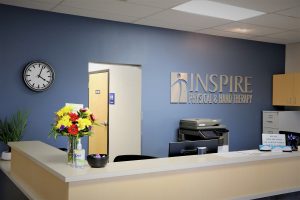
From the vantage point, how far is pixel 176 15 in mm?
4180

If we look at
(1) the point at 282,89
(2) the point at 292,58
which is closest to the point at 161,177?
(1) the point at 282,89

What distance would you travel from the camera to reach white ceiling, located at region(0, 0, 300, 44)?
12.0 feet

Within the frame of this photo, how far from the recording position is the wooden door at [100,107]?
528 cm

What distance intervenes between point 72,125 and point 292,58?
17.3 ft

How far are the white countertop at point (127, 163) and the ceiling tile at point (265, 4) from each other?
5.37 ft

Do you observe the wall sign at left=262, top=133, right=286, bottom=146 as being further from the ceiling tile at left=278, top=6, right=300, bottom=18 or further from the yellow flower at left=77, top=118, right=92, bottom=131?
the ceiling tile at left=278, top=6, right=300, bottom=18

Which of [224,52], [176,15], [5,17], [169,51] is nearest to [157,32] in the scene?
[169,51]

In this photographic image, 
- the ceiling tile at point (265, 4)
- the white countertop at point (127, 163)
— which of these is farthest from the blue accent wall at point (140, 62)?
the ceiling tile at point (265, 4)

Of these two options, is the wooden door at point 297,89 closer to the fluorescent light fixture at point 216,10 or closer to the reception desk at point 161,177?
the fluorescent light fixture at point 216,10

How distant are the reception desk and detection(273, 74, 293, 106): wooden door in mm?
3298

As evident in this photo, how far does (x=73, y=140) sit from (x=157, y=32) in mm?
3077

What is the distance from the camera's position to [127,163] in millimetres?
2139

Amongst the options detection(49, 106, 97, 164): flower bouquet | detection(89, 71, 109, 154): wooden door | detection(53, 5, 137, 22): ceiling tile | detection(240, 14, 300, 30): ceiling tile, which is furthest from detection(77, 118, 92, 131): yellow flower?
detection(89, 71, 109, 154): wooden door

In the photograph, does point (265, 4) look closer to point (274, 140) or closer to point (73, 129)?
point (274, 140)
